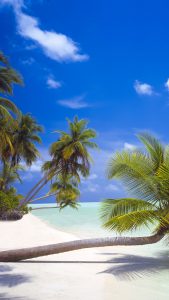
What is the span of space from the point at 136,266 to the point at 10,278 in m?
3.86

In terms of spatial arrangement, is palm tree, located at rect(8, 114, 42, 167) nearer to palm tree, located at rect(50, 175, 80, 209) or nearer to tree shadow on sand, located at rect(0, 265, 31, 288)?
palm tree, located at rect(50, 175, 80, 209)

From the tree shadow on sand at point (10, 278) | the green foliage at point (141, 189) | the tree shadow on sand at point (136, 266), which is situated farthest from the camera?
the green foliage at point (141, 189)

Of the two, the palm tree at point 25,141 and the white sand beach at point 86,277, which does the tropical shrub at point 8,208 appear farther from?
the white sand beach at point 86,277

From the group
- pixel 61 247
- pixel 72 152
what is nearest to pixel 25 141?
pixel 72 152

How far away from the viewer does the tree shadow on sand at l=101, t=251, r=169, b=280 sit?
861 cm

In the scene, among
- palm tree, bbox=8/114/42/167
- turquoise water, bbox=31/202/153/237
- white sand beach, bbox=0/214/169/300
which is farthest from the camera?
palm tree, bbox=8/114/42/167

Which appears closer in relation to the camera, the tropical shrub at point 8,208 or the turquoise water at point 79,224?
the turquoise water at point 79,224

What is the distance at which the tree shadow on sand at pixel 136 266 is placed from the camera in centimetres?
861

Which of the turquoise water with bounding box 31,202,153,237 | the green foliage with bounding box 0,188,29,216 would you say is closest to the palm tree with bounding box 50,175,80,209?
the turquoise water with bounding box 31,202,153,237

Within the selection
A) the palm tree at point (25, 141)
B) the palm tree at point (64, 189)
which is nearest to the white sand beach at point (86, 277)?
the palm tree at point (25, 141)

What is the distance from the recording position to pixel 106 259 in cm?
1084

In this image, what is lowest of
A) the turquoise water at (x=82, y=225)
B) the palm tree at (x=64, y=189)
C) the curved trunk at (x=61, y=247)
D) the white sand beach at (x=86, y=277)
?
the white sand beach at (x=86, y=277)

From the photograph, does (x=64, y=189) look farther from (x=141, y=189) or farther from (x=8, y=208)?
(x=141, y=189)

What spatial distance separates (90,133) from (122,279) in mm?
21458
